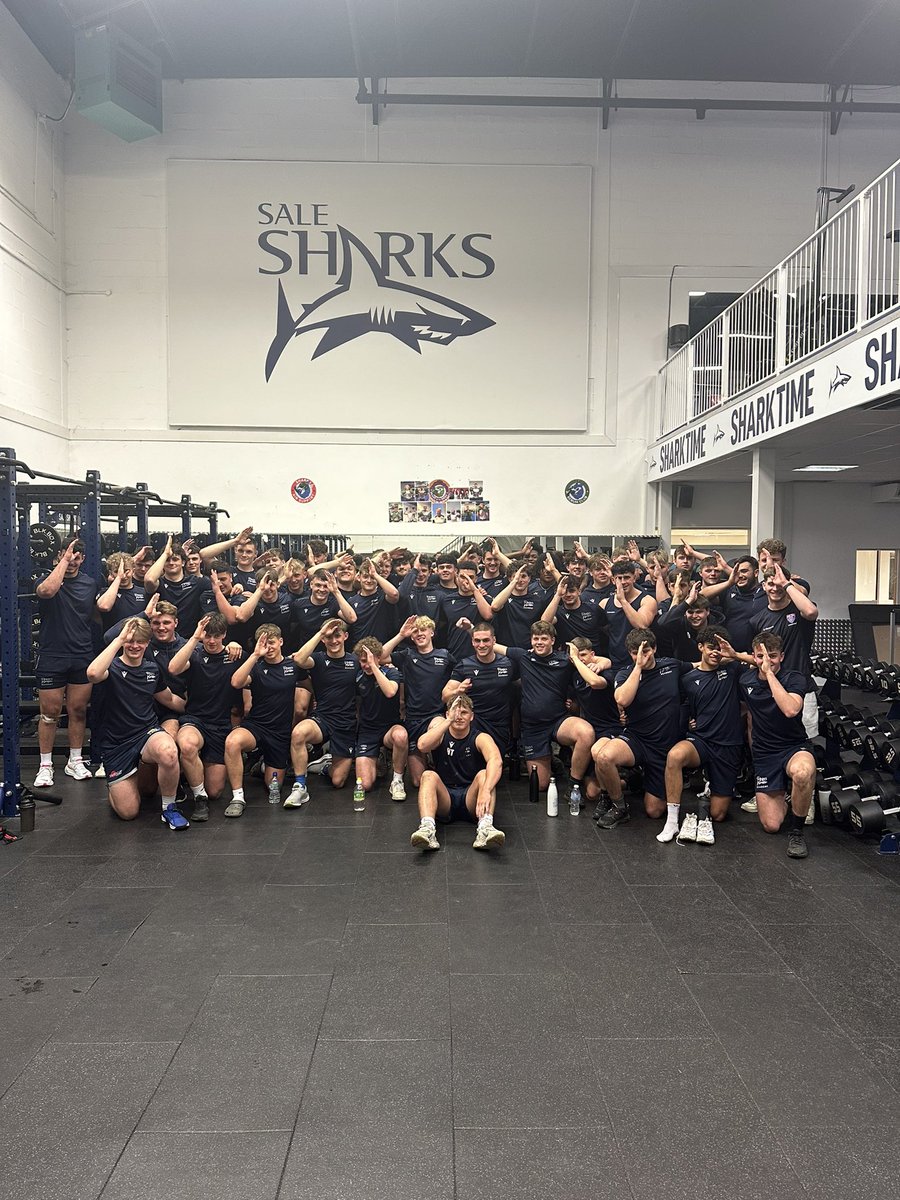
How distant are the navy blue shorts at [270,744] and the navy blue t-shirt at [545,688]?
5.95 feet

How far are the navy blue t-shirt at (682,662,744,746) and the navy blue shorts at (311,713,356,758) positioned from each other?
255 centimetres

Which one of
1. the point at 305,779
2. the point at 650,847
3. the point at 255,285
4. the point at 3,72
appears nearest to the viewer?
the point at 650,847

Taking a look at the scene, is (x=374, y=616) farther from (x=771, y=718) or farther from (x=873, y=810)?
(x=873, y=810)

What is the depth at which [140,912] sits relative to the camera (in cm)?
380

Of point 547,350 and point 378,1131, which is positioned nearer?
point 378,1131

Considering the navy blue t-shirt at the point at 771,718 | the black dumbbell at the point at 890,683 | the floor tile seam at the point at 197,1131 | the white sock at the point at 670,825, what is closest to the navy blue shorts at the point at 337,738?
the white sock at the point at 670,825

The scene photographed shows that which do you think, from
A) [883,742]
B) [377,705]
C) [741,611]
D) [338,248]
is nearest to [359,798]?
[377,705]

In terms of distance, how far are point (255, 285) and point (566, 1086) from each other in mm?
11849

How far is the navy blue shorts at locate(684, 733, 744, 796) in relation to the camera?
5.09 m

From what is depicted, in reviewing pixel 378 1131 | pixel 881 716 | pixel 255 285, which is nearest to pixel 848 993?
pixel 378 1131

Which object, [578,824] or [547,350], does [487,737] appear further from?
[547,350]

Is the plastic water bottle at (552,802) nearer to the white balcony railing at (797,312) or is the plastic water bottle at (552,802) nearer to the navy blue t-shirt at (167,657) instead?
the navy blue t-shirt at (167,657)

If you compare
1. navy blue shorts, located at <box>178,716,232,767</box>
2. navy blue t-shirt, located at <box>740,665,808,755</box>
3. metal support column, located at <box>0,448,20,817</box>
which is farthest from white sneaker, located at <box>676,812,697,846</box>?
metal support column, located at <box>0,448,20,817</box>

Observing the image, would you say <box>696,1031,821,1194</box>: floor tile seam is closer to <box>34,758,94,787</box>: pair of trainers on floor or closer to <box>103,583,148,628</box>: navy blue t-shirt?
<box>34,758,94,787</box>: pair of trainers on floor
